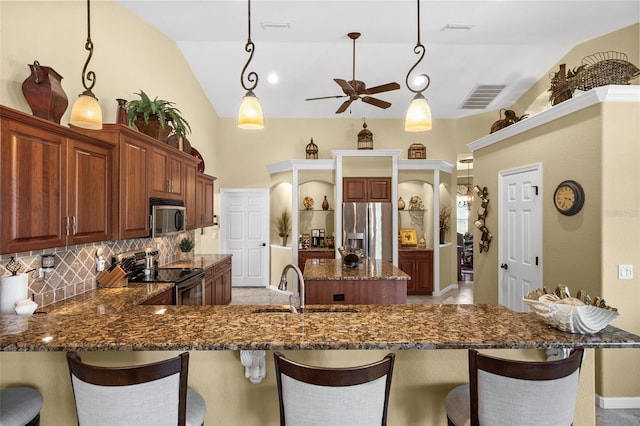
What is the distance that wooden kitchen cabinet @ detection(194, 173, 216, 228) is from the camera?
5320 millimetres

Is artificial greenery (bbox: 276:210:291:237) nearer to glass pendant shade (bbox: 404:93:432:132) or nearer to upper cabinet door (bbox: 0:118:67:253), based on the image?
upper cabinet door (bbox: 0:118:67:253)

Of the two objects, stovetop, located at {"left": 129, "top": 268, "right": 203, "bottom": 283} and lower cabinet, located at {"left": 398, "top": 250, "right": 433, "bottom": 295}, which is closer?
stovetop, located at {"left": 129, "top": 268, "right": 203, "bottom": 283}

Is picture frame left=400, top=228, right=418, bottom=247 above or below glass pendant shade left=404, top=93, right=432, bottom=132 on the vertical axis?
below

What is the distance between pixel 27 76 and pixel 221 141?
4944mm

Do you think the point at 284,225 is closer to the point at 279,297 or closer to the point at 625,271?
the point at 279,297

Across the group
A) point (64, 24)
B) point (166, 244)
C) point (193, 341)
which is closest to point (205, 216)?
point (166, 244)

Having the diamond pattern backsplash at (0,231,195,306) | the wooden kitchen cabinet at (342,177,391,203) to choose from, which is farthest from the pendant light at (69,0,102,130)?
the wooden kitchen cabinet at (342,177,391,203)

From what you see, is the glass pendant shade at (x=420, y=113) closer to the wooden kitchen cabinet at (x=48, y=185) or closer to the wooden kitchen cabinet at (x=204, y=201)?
the wooden kitchen cabinet at (x=48, y=185)

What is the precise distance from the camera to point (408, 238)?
24.0 ft

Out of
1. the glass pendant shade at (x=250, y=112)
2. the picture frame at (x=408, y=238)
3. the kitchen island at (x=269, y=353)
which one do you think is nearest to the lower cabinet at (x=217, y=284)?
the glass pendant shade at (x=250, y=112)

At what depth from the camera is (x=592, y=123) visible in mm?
3018

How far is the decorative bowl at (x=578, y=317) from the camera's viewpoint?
146 cm

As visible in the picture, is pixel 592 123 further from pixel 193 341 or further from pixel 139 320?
pixel 139 320

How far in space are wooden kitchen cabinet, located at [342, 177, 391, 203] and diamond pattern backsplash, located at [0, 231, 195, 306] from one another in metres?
3.99
